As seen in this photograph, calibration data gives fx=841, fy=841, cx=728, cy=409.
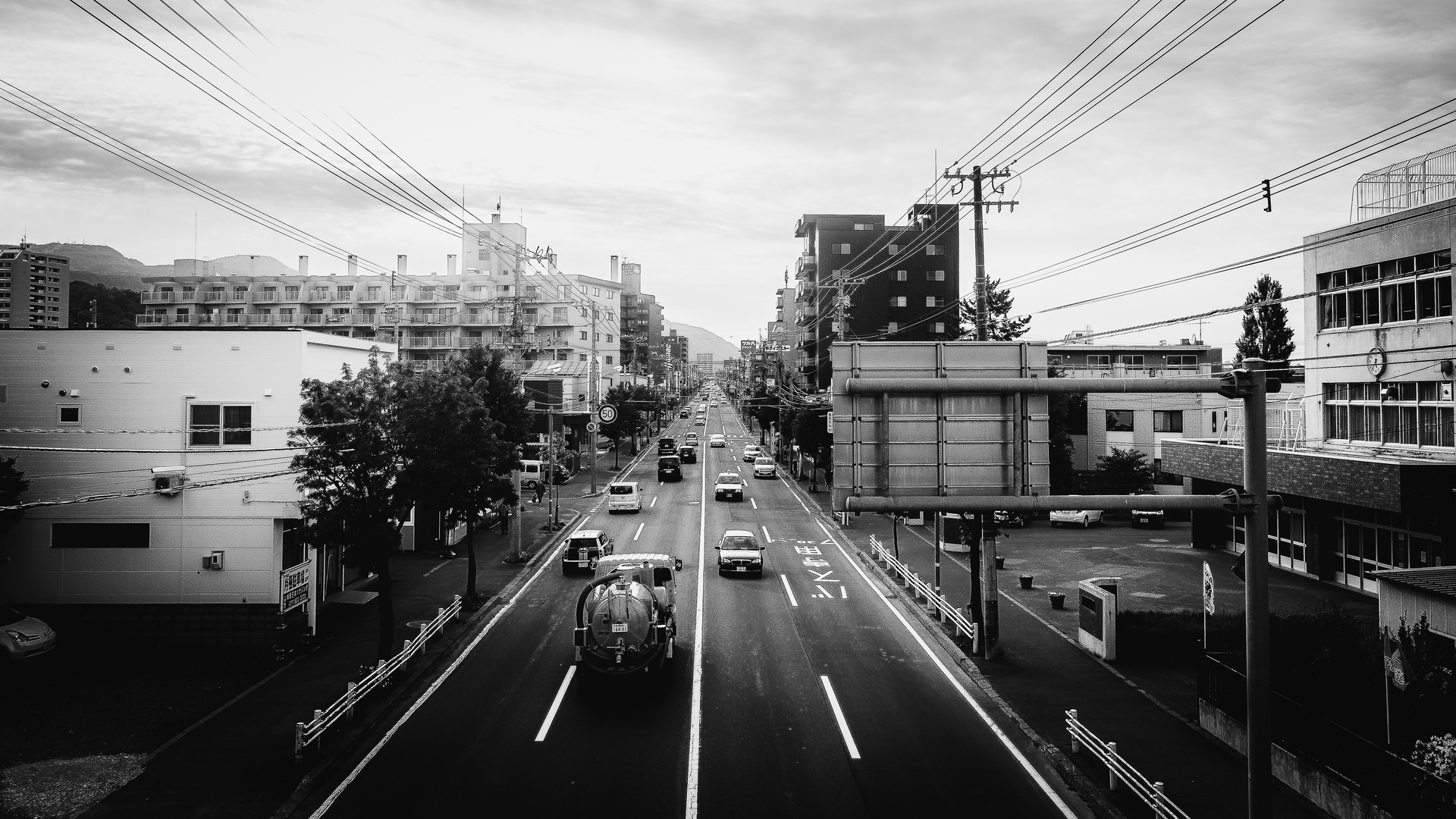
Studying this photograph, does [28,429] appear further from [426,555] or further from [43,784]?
[426,555]

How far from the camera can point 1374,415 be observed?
94.6ft

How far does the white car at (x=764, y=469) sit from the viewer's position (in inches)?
2547

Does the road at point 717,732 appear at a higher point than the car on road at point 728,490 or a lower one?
lower

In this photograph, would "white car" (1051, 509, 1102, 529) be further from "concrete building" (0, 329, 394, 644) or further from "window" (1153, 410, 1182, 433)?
"concrete building" (0, 329, 394, 644)

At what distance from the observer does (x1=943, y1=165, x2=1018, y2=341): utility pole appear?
2339cm

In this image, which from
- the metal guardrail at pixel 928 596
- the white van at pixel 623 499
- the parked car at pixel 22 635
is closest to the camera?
the parked car at pixel 22 635

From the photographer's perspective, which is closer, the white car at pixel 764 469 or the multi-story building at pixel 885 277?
the white car at pixel 764 469

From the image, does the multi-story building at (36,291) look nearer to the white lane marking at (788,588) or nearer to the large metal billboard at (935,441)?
the white lane marking at (788,588)

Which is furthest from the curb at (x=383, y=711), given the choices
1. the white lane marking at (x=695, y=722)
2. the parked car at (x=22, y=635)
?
the parked car at (x=22, y=635)

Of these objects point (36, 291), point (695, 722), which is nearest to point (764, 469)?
point (695, 722)

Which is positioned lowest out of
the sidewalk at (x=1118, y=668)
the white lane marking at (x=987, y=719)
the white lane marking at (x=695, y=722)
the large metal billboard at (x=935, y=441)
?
the white lane marking at (x=987, y=719)

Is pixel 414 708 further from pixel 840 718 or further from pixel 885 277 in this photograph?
pixel 885 277

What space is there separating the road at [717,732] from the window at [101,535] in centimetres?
926

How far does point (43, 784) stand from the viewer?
13.3m
